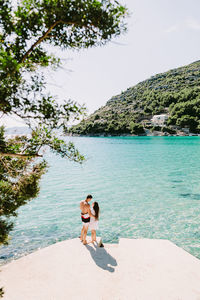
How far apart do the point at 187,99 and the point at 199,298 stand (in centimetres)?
16078

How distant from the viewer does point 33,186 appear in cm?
855

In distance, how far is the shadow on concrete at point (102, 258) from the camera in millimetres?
6888

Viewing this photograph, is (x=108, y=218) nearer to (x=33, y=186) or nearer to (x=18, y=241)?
(x=18, y=241)

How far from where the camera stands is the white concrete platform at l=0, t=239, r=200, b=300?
543cm

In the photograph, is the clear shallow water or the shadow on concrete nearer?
the shadow on concrete

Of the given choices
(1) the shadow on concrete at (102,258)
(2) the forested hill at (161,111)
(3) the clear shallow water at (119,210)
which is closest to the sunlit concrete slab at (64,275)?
(1) the shadow on concrete at (102,258)

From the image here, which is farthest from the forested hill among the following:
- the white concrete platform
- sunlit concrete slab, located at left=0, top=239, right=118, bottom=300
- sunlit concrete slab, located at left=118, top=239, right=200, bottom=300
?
sunlit concrete slab, located at left=118, top=239, right=200, bottom=300

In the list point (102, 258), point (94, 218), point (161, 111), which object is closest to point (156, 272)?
point (102, 258)

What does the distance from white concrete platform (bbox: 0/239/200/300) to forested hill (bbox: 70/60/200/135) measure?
3934 inches

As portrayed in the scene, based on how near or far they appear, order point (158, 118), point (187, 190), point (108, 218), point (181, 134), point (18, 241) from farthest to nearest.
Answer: point (158, 118) → point (181, 134) → point (187, 190) → point (108, 218) → point (18, 241)

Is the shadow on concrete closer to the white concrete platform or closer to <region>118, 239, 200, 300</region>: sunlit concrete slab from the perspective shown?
the white concrete platform

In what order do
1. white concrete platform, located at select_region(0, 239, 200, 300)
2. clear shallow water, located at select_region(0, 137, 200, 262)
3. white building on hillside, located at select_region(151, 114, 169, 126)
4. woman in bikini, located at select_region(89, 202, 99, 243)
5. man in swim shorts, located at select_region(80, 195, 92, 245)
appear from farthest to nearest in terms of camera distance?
1. white building on hillside, located at select_region(151, 114, 169, 126)
2. clear shallow water, located at select_region(0, 137, 200, 262)
3. woman in bikini, located at select_region(89, 202, 99, 243)
4. man in swim shorts, located at select_region(80, 195, 92, 245)
5. white concrete platform, located at select_region(0, 239, 200, 300)

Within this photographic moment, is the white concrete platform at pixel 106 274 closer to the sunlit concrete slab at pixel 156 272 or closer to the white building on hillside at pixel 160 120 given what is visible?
the sunlit concrete slab at pixel 156 272

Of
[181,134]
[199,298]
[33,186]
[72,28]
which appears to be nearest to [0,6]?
[72,28]
